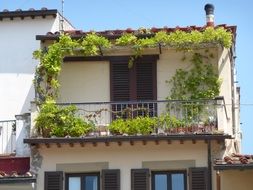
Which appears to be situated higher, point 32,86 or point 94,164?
point 32,86

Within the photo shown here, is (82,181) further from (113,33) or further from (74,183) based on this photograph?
(113,33)

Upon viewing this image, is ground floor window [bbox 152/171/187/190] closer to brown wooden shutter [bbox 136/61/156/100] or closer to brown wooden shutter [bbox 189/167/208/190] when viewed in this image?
brown wooden shutter [bbox 189/167/208/190]

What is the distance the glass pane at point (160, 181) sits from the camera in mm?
26281

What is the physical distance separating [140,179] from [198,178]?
169cm

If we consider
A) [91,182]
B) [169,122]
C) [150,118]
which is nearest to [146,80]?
[150,118]

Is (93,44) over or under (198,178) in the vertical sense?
over

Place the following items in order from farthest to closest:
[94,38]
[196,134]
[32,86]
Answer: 1. [32,86]
2. [94,38]
3. [196,134]

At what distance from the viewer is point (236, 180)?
84.5ft

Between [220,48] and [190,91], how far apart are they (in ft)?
5.35

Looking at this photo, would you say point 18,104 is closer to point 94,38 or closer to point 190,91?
point 94,38

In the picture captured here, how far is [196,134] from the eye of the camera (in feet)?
85.0

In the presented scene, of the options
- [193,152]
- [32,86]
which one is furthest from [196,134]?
[32,86]

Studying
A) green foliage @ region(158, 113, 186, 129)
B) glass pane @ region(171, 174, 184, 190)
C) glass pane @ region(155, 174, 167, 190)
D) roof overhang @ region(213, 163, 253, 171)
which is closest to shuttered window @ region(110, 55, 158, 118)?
green foliage @ region(158, 113, 186, 129)

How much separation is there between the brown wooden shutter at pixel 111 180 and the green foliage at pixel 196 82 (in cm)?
317
